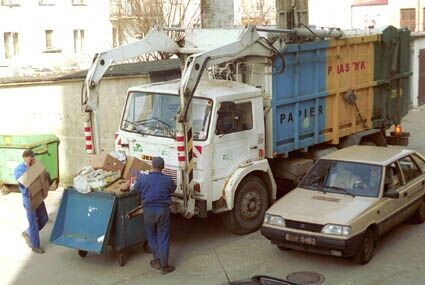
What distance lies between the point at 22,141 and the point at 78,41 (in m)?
24.8

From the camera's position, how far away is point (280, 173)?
11.6 meters

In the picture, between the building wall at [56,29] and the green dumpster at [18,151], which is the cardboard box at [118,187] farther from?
the building wall at [56,29]

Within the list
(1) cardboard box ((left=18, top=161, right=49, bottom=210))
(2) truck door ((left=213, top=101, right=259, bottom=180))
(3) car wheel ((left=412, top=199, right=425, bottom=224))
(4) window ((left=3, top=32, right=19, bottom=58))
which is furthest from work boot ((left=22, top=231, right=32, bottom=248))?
(4) window ((left=3, top=32, right=19, bottom=58))

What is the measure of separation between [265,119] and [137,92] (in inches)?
81.7

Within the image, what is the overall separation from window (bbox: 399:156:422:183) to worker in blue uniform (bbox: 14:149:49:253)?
5357 mm

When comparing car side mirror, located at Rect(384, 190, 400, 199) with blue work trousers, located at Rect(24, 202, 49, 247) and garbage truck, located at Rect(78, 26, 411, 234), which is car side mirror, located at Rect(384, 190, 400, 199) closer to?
garbage truck, located at Rect(78, 26, 411, 234)

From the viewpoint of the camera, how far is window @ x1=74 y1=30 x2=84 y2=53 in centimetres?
3719

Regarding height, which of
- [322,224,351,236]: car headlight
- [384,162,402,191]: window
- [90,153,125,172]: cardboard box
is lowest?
[322,224,351,236]: car headlight

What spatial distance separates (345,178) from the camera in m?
9.66

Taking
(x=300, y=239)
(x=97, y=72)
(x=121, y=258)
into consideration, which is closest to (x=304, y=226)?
(x=300, y=239)

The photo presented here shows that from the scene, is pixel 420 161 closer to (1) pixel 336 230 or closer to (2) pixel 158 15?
(1) pixel 336 230

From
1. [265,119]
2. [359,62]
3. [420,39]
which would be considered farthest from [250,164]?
[420,39]

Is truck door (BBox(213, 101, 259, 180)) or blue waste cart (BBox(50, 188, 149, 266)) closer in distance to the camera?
blue waste cart (BBox(50, 188, 149, 266))

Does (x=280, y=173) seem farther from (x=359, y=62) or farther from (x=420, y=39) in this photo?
(x=420, y=39)
